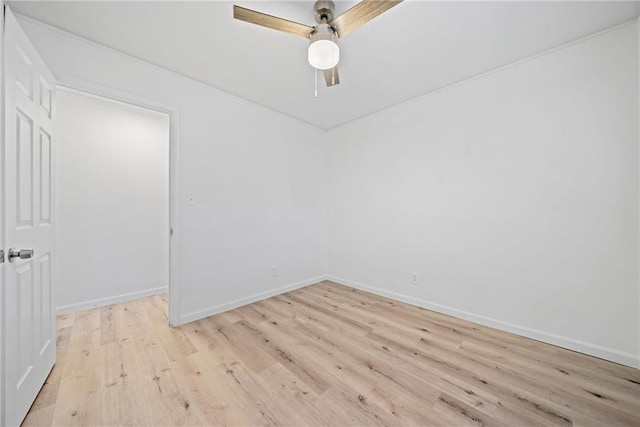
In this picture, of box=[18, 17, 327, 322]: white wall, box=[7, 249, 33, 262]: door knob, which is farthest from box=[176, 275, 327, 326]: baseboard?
box=[7, 249, 33, 262]: door knob

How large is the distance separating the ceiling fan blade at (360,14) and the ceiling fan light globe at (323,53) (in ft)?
0.42

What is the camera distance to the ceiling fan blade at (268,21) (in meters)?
1.42

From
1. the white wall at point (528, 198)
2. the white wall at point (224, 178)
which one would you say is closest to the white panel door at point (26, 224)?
the white wall at point (224, 178)

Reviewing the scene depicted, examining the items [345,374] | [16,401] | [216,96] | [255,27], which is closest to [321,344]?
[345,374]

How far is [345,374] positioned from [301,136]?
10.1 feet

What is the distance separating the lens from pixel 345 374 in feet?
5.54

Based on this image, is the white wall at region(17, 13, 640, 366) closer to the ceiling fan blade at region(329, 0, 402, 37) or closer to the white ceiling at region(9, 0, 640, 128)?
the white ceiling at region(9, 0, 640, 128)

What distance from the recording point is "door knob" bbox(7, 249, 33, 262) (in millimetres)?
1199

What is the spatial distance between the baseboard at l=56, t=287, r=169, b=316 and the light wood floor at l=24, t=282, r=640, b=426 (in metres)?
0.26

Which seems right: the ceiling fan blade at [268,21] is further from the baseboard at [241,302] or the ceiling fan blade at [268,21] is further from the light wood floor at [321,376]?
the baseboard at [241,302]

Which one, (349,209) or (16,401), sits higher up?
(349,209)

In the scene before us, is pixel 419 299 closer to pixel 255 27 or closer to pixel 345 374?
pixel 345 374

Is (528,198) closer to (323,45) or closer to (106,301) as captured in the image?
(323,45)

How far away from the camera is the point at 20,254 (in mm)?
1248
